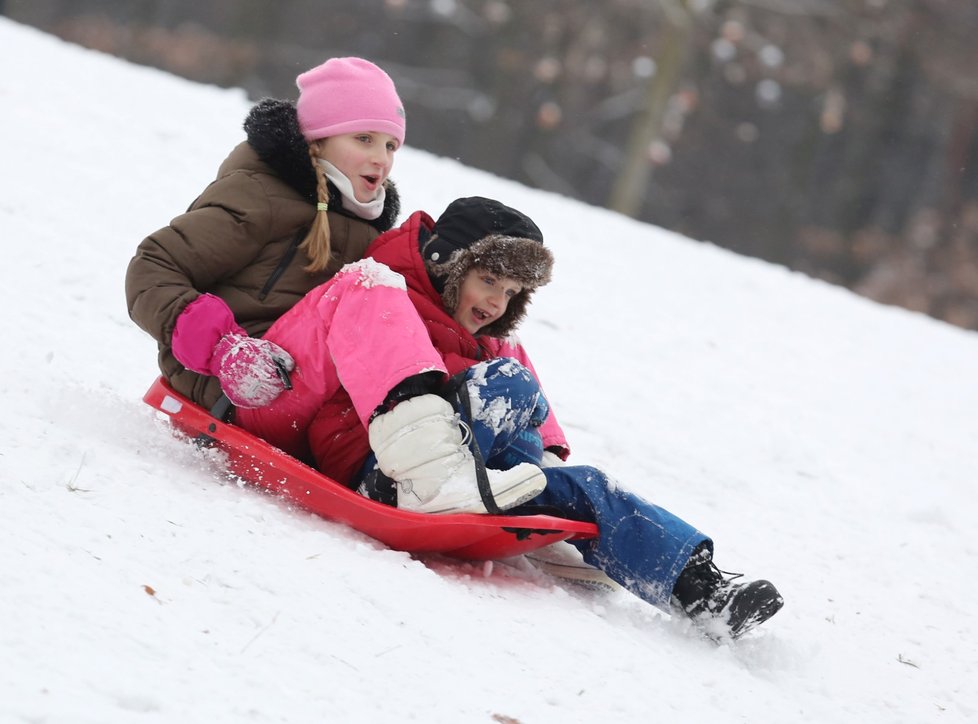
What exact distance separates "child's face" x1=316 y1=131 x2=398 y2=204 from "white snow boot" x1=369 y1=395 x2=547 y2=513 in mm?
783

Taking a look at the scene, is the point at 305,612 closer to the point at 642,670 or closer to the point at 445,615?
the point at 445,615

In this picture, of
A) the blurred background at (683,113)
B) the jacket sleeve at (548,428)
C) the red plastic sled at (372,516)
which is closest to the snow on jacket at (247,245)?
the red plastic sled at (372,516)

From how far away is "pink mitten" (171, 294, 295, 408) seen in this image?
8.14 feet

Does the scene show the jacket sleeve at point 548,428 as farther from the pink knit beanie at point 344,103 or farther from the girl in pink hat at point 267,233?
the pink knit beanie at point 344,103

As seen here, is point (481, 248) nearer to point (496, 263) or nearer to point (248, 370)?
point (496, 263)

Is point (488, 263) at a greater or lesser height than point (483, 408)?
greater

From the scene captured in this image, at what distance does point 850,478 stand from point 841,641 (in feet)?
5.08

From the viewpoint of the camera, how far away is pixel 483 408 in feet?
8.18

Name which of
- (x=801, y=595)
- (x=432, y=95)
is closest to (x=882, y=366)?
(x=801, y=595)

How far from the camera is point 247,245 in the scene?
108 inches

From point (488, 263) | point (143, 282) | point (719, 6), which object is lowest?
point (143, 282)

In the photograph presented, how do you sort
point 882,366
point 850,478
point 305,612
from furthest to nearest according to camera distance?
point 882,366, point 850,478, point 305,612

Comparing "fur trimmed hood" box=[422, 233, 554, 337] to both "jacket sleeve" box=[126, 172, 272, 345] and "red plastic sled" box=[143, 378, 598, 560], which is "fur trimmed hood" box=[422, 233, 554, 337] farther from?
"red plastic sled" box=[143, 378, 598, 560]

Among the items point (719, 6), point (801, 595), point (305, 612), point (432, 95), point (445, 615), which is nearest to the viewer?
point (305, 612)
